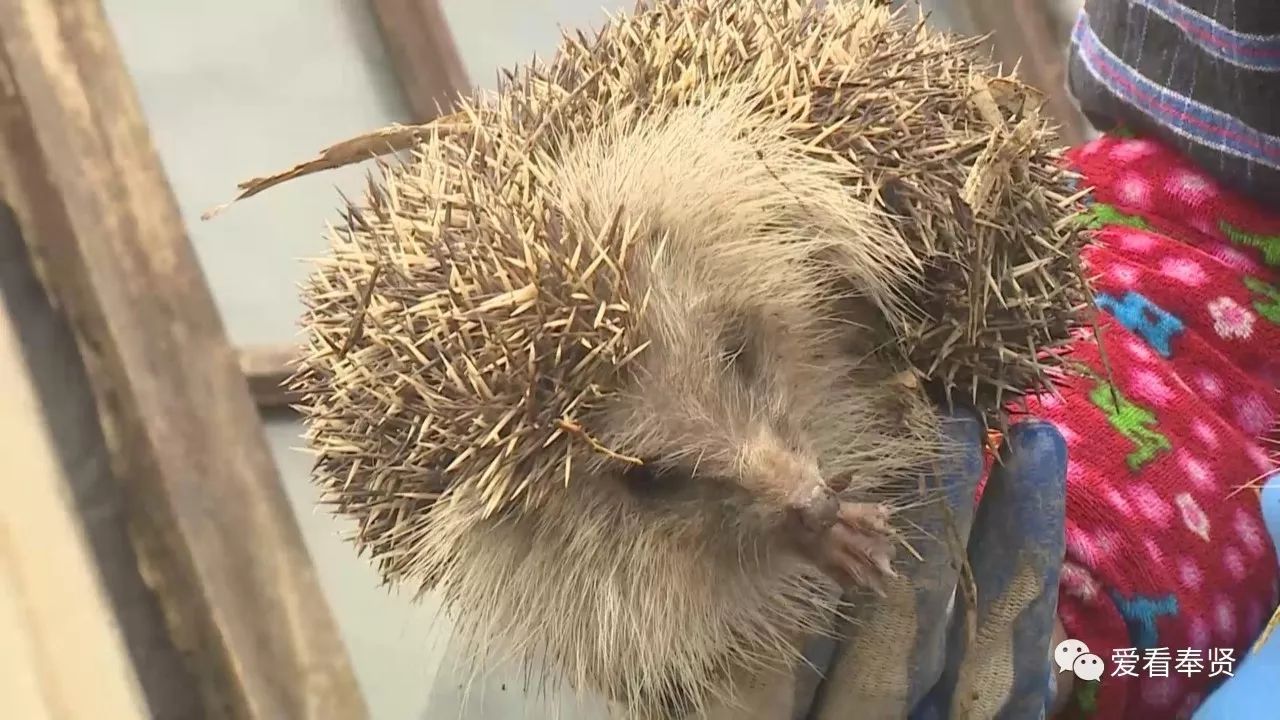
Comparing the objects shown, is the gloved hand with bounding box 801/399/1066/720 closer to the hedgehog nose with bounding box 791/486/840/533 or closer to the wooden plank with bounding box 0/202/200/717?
the hedgehog nose with bounding box 791/486/840/533

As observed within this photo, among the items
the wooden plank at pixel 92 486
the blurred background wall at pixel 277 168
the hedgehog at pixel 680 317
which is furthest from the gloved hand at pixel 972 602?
the wooden plank at pixel 92 486

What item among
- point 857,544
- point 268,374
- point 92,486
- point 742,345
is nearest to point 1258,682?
point 857,544

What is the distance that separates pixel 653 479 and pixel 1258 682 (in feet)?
2.34

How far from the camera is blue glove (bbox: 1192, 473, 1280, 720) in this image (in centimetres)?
98

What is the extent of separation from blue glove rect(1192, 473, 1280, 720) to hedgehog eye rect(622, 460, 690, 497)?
0.68m

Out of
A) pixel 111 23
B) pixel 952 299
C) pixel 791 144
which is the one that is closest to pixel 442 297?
pixel 791 144

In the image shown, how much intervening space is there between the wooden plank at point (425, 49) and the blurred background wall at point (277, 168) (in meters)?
0.09

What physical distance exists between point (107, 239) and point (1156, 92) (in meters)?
1.36

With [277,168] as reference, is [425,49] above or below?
above

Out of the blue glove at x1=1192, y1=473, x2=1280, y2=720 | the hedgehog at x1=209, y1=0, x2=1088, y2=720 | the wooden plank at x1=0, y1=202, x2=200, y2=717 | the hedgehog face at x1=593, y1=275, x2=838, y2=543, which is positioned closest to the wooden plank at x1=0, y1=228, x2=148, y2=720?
the wooden plank at x1=0, y1=202, x2=200, y2=717

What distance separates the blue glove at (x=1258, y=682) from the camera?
98cm

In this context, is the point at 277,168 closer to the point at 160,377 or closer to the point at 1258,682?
the point at 160,377

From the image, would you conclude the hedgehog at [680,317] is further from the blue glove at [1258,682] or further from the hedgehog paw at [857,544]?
the blue glove at [1258,682]

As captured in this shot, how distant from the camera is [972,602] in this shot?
0.85 metres
